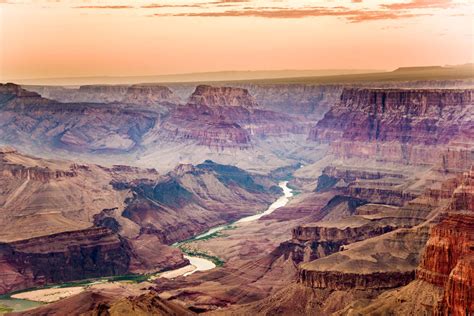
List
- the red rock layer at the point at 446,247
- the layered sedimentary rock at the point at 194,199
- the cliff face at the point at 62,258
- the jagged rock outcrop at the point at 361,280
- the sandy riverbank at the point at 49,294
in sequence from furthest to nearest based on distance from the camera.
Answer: the layered sedimentary rock at the point at 194,199 < the cliff face at the point at 62,258 < the sandy riverbank at the point at 49,294 < the jagged rock outcrop at the point at 361,280 < the red rock layer at the point at 446,247

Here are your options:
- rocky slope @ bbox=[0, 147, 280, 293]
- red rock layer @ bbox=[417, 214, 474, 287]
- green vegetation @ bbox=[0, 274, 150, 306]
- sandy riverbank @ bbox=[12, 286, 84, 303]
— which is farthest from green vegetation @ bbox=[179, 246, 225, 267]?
red rock layer @ bbox=[417, 214, 474, 287]

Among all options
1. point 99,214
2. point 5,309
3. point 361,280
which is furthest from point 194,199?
point 361,280

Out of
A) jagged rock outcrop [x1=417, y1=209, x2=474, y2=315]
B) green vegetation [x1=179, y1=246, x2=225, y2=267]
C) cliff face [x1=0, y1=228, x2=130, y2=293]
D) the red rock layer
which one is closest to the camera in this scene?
jagged rock outcrop [x1=417, y1=209, x2=474, y2=315]

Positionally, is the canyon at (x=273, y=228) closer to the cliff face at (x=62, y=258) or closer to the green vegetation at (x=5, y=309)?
the cliff face at (x=62, y=258)

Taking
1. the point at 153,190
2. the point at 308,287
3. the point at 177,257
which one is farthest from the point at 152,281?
the point at 153,190

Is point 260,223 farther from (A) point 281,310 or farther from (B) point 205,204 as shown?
(A) point 281,310

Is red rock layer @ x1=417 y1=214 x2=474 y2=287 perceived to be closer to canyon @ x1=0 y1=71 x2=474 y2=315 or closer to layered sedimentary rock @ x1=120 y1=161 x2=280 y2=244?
canyon @ x1=0 y1=71 x2=474 y2=315

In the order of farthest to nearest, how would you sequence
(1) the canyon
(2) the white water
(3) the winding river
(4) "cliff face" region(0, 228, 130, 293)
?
(2) the white water < (4) "cliff face" region(0, 228, 130, 293) < (3) the winding river < (1) the canyon

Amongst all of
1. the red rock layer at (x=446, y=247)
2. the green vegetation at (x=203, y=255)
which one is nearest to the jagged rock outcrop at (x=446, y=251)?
the red rock layer at (x=446, y=247)

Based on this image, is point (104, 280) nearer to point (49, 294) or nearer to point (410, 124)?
point (49, 294)
